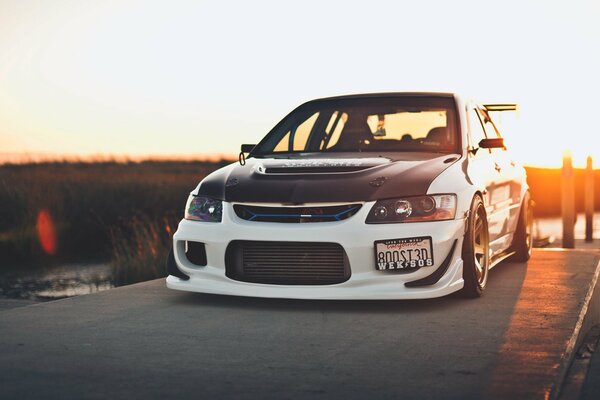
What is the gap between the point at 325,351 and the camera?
475 cm

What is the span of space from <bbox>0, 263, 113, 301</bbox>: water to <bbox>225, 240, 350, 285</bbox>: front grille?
624 centimetres

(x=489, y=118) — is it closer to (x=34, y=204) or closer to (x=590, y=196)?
(x=590, y=196)

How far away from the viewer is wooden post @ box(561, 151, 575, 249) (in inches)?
481

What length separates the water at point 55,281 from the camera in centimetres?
1236

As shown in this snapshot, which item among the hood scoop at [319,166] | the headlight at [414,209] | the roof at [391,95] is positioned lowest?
the headlight at [414,209]

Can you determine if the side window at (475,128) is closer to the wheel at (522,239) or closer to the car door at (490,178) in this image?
the car door at (490,178)

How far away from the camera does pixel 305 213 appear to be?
598cm

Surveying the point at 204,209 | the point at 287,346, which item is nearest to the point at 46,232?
the point at 204,209

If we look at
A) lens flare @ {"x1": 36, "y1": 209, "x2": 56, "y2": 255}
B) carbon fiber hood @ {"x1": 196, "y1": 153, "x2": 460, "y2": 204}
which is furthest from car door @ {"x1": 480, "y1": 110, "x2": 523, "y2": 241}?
lens flare @ {"x1": 36, "y1": 209, "x2": 56, "y2": 255}

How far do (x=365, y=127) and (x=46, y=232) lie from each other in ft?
37.3

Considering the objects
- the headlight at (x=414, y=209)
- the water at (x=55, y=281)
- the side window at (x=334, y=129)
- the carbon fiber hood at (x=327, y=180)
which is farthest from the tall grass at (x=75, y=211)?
the headlight at (x=414, y=209)

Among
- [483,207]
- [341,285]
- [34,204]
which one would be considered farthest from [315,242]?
[34,204]

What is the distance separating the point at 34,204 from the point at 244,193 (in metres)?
13.4

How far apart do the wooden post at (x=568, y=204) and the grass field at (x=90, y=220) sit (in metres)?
5.40
